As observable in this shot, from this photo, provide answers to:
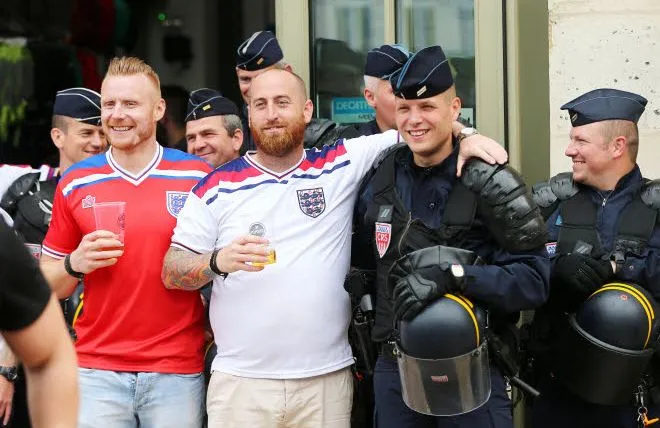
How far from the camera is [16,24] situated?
821 centimetres

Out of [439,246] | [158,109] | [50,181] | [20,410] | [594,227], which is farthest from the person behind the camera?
[50,181]

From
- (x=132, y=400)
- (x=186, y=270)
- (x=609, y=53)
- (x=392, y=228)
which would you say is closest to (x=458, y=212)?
(x=392, y=228)

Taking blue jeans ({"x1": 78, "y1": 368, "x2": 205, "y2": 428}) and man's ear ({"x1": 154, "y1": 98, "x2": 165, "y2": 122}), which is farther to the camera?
man's ear ({"x1": 154, "y1": 98, "x2": 165, "y2": 122})

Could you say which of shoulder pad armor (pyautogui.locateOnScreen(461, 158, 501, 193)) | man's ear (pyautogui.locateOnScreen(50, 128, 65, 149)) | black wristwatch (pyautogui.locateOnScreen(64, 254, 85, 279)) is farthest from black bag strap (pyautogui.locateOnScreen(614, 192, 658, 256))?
man's ear (pyautogui.locateOnScreen(50, 128, 65, 149))

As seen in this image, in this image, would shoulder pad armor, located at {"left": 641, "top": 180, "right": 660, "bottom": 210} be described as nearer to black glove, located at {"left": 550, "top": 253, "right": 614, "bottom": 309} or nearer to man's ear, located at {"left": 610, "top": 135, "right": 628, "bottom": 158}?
man's ear, located at {"left": 610, "top": 135, "right": 628, "bottom": 158}

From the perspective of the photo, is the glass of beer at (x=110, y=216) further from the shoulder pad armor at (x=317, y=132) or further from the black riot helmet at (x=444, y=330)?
the shoulder pad armor at (x=317, y=132)

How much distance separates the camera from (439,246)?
12.8ft

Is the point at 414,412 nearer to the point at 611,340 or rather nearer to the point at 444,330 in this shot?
the point at 444,330

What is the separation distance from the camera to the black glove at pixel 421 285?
12.4 ft

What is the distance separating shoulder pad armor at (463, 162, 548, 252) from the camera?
383 cm

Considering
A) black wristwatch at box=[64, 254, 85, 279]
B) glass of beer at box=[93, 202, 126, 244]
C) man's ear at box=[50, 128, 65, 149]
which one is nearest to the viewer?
glass of beer at box=[93, 202, 126, 244]

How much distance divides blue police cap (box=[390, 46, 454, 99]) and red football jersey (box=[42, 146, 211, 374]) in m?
0.88

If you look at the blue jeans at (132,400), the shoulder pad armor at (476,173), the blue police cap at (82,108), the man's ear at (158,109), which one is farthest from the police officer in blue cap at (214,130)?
the shoulder pad armor at (476,173)

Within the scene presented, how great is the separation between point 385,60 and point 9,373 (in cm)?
189
